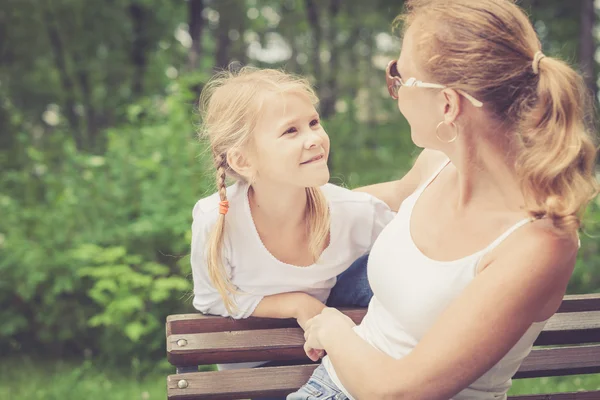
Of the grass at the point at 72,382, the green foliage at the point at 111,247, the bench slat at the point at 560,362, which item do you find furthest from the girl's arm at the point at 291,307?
the green foliage at the point at 111,247

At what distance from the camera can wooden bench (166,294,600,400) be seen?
2.32m

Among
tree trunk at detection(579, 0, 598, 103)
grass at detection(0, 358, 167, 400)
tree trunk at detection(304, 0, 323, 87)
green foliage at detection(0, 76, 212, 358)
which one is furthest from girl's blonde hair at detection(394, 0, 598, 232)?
tree trunk at detection(304, 0, 323, 87)

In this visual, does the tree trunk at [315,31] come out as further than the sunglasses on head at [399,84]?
Yes

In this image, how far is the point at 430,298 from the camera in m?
1.77

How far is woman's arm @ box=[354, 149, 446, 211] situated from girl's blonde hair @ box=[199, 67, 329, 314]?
0.25 m

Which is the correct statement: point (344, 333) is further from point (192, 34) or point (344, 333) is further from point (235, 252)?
point (192, 34)

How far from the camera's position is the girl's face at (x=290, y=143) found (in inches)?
88.7

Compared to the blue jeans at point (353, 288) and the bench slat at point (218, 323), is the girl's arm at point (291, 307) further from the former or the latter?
the blue jeans at point (353, 288)

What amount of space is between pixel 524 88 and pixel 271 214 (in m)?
1.03

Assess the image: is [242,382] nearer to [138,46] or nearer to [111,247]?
[111,247]

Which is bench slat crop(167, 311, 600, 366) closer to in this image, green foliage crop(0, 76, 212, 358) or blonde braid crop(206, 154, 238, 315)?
blonde braid crop(206, 154, 238, 315)

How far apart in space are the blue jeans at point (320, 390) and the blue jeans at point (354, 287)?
1.50ft

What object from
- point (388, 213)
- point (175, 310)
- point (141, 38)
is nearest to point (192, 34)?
point (141, 38)

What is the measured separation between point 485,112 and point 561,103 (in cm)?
18
